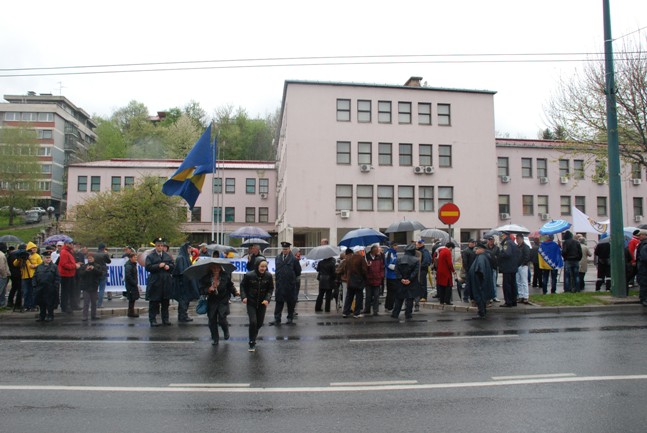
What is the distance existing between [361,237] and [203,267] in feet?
26.8

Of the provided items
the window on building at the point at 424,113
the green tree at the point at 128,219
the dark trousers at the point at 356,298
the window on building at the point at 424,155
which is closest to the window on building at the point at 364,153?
the window on building at the point at 424,155

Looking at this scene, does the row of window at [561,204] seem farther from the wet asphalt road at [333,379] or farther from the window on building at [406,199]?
the wet asphalt road at [333,379]

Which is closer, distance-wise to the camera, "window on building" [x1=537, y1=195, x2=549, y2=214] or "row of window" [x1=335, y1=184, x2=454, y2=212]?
"row of window" [x1=335, y1=184, x2=454, y2=212]

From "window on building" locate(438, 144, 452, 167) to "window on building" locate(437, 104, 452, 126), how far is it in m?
1.78

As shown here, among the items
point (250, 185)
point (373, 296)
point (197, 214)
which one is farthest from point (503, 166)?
point (373, 296)

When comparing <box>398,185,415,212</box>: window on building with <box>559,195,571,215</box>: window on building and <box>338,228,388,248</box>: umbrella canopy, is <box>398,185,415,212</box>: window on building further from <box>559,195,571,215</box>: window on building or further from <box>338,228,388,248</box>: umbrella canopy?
<box>338,228,388,248</box>: umbrella canopy

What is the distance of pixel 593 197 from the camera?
46.7m

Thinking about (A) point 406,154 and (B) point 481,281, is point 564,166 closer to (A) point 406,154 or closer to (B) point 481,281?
(A) point 406,154

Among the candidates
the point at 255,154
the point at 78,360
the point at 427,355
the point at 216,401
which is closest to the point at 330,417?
the point at 216,401

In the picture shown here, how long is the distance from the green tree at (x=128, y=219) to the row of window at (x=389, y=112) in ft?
47.4

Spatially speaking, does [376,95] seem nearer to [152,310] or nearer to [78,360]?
[152,310]

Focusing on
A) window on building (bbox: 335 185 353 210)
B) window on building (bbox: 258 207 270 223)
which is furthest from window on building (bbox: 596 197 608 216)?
window on building (bbox: 258 207 270 223)

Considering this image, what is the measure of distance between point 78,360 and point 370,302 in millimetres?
7445

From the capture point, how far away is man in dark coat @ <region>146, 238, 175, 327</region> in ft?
40.0
